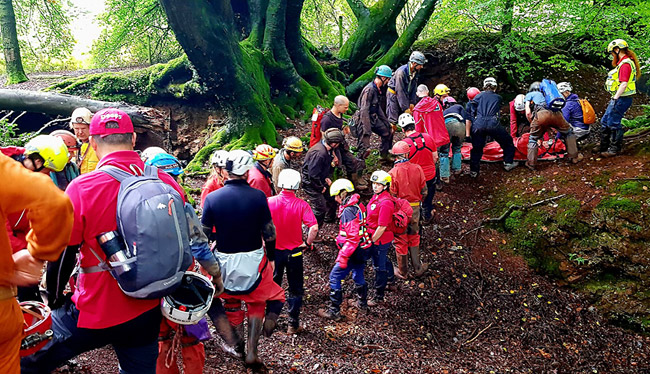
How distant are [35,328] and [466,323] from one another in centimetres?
569

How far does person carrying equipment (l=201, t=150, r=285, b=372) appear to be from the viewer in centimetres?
408

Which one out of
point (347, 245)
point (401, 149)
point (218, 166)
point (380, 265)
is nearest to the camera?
point (218, 166)

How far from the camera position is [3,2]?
11.4 metres

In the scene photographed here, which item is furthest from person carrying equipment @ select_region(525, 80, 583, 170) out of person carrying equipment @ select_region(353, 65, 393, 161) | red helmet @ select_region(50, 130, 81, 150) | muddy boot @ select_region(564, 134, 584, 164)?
red helmet @ select_region(50, 130, 81, 150)

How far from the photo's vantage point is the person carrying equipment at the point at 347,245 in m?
5.56

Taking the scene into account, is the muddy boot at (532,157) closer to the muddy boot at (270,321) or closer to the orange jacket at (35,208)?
the muddy boot at (270,321)

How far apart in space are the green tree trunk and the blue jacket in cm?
1452

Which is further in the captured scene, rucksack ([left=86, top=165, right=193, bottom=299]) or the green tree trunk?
the green tree trunk

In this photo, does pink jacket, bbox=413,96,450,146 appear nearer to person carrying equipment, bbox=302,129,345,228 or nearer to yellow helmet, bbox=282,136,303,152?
person carrying equipment, bbox=302,129,345,228

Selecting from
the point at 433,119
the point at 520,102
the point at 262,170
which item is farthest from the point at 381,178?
the point at 520,102

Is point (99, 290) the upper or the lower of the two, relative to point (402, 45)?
lower

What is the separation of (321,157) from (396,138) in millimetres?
4460

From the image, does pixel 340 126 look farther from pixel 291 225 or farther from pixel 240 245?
pixel 240 245

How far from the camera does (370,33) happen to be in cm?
1493
